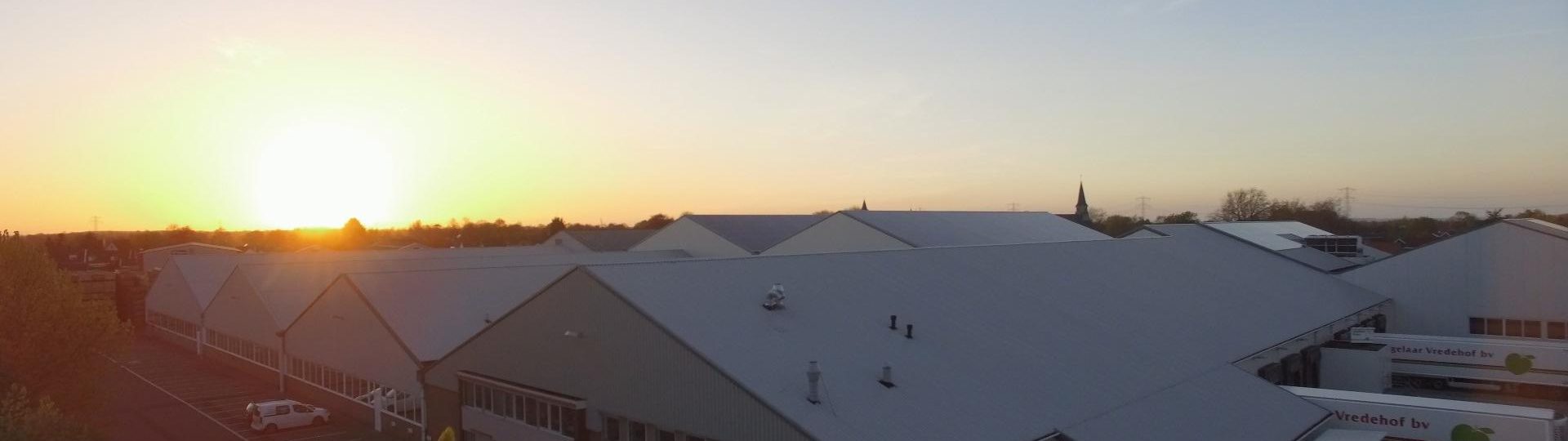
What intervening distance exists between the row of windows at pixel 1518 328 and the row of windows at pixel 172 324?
5239 cm

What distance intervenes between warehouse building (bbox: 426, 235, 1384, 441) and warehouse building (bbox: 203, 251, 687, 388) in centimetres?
1382

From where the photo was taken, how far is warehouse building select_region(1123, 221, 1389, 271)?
43.9 metres

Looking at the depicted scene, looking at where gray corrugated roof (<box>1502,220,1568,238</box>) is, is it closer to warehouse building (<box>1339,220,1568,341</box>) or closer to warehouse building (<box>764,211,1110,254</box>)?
warehouse building (<box>1339,220,1568,341</box>)

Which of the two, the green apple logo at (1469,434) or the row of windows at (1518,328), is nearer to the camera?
the green apple logo at (1469,434)

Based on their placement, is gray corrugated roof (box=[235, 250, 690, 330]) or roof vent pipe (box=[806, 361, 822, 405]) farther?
gray corrugated roof (box=[235, 250, 690, 330])

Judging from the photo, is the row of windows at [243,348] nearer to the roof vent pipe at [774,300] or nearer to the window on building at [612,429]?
the window on building at [612,429]

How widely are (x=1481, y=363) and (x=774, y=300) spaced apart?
84.0ft

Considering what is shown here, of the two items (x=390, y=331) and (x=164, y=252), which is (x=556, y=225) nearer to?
(x=164, y=252)

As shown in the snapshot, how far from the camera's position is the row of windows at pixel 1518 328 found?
3094 centimetres

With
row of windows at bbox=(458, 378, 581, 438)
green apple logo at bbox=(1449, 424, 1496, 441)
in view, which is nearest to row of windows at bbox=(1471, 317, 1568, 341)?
green apple logo at bbox=(1449, 424, 1496, 441)

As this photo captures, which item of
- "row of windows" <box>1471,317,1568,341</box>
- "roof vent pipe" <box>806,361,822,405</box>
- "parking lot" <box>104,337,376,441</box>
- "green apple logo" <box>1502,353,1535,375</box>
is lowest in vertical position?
"parking lot" <box>104,337,376,441</box>

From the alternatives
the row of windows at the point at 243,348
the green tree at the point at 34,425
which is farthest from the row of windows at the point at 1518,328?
the row of windows at the point at 243,348

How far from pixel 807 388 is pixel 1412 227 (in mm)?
119449

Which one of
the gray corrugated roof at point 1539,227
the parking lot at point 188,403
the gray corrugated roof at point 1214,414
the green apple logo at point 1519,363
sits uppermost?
the gray corrugated roof at point 1539,227
